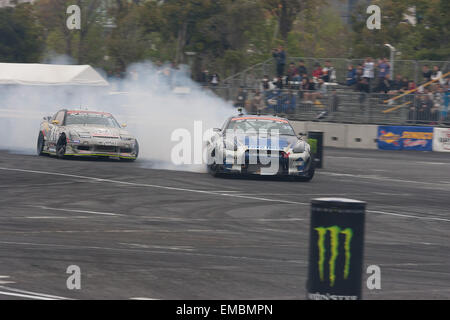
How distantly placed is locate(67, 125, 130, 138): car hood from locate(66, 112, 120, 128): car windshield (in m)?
0.45

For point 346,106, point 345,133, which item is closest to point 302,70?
point 346,106

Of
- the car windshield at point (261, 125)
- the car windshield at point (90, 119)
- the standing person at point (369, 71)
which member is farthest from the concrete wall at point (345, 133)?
the car windshield at point (261, 125)

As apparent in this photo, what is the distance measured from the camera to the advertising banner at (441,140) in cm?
2805

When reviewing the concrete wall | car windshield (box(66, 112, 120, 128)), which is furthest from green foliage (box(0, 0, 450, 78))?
car windshield (box(66, 112, 120, 128))

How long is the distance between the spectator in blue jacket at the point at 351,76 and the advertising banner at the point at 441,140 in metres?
3.11

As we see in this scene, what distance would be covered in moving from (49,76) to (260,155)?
1763 cm

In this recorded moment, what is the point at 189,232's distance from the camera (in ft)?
34.9

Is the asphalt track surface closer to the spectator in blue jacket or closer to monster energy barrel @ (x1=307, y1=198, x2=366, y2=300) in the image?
monster energy barrel @ (x1=307, y1=198, x2=366, y2=300)

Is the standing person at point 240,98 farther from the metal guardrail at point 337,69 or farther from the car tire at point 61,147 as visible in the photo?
the car tire at point 61,147

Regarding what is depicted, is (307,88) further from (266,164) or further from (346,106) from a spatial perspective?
(266,164)

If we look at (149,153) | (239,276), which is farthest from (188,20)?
(239,276)

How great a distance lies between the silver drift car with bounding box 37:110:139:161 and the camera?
19484 mm

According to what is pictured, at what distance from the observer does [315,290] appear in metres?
6.30
